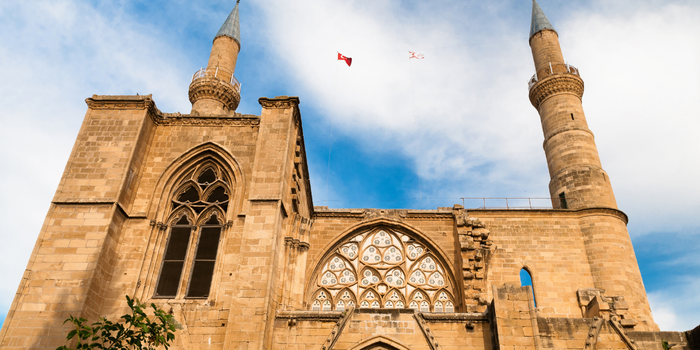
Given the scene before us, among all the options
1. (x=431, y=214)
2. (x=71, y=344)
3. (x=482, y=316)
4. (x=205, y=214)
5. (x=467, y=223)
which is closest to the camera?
(x=71, y=344)

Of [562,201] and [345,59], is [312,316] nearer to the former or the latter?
[562,201]

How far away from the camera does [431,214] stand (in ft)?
42.6

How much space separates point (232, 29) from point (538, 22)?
43.0 feet

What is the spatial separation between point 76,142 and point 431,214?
8764 millimetres

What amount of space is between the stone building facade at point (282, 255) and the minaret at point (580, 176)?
67 millimetres

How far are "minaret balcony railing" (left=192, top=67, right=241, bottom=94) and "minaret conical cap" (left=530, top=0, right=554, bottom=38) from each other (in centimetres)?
1273

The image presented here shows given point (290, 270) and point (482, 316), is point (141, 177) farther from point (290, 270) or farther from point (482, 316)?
point (482, 316)

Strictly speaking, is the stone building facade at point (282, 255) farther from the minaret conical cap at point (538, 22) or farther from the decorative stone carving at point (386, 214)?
the minaret conical cap at point (538, 22)

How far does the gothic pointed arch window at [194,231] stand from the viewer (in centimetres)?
→ 894

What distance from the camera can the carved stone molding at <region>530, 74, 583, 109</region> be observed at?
56.8 feet

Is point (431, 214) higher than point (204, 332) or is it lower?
higher

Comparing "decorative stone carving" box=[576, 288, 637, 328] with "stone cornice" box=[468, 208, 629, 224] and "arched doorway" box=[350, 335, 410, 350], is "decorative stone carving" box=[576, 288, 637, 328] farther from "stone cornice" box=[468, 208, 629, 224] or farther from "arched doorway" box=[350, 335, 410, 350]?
"arched doorway" box=[350, 335, 410, 350]

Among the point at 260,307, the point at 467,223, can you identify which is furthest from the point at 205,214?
the point at 467,223

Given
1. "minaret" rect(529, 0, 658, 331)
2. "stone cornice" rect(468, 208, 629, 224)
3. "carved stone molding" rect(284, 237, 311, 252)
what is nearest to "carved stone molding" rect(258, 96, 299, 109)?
"carved stone molding" rect(284, 237, 311, 252)
